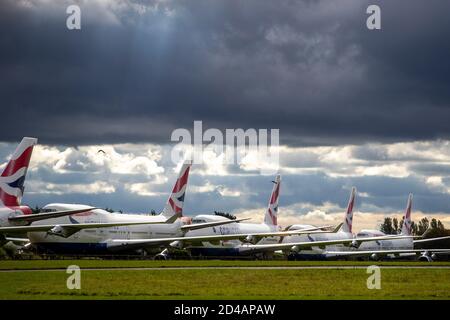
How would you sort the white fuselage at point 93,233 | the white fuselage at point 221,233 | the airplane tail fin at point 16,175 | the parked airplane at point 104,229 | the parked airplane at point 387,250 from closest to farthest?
the airplane tail fin at point 16,175
the parked airplane at point 104,229
the white fuselage at point 93,233
the white fuselage at point 221,233
the parked airplane at point 387,250

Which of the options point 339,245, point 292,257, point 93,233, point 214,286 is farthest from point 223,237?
point 214,286

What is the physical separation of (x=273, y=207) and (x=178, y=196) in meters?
26.2

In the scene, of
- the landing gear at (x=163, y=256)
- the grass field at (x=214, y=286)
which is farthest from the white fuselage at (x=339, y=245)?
the grass field at (x=214, y=286)

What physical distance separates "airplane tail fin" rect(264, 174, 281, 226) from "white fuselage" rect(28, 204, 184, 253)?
92.3 ft

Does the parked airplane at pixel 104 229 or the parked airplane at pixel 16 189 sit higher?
the parked airplane at pixel 16 189

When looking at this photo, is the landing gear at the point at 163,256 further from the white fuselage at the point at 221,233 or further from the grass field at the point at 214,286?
the grass field at the point at 214,286

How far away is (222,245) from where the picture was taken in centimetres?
11700

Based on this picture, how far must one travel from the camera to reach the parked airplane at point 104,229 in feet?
287

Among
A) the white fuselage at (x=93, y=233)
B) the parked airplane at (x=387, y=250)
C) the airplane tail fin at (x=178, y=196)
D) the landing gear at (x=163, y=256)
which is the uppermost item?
the airplane tail fin at (x=178, y=196)

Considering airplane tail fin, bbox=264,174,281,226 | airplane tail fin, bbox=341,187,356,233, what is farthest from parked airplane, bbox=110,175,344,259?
airplane tail fin, bbox=341,187,356,233

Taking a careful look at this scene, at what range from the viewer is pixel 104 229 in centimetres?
9562

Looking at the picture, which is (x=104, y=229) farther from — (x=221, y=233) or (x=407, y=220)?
(x=407, y=220)
